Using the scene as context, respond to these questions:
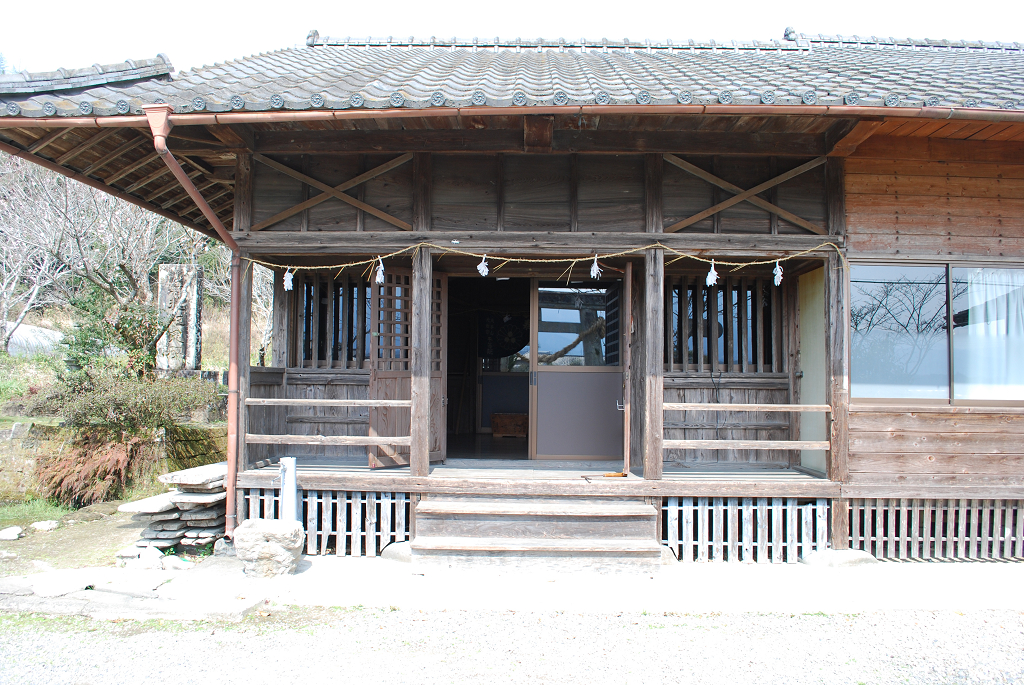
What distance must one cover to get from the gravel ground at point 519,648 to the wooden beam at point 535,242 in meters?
3.12

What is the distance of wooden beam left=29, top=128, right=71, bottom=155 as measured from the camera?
471cm

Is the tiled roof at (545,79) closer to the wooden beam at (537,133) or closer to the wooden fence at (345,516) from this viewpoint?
the wooden beam at (537,133)

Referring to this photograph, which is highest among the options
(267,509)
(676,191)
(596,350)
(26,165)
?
(26,165)

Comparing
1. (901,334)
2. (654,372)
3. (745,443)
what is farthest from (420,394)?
(901,334)

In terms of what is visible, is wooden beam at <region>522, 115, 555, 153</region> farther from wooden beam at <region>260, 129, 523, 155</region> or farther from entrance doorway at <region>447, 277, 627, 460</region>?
entrance doorway at <region>447, 277, 627, 460</region>

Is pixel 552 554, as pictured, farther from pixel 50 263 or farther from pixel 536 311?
pixel 50 263

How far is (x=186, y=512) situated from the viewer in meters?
5.34

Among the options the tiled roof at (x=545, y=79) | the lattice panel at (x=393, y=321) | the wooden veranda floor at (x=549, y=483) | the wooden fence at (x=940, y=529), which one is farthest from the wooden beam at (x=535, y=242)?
the wooden fence at (x=940, y=529)

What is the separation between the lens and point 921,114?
14.3ft

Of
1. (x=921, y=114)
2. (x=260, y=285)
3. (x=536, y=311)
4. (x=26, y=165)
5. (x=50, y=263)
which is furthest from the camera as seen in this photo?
(x=260, y=285)

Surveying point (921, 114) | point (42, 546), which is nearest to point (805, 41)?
point (921, 114)

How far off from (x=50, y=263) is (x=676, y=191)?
548 inches

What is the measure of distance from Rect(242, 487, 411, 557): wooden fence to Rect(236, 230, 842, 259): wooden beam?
2.34 meters

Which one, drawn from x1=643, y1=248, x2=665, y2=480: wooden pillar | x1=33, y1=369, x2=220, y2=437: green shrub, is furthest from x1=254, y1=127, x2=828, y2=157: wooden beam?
x1=33, y1=369, x2=220, y2=437: green shrub
